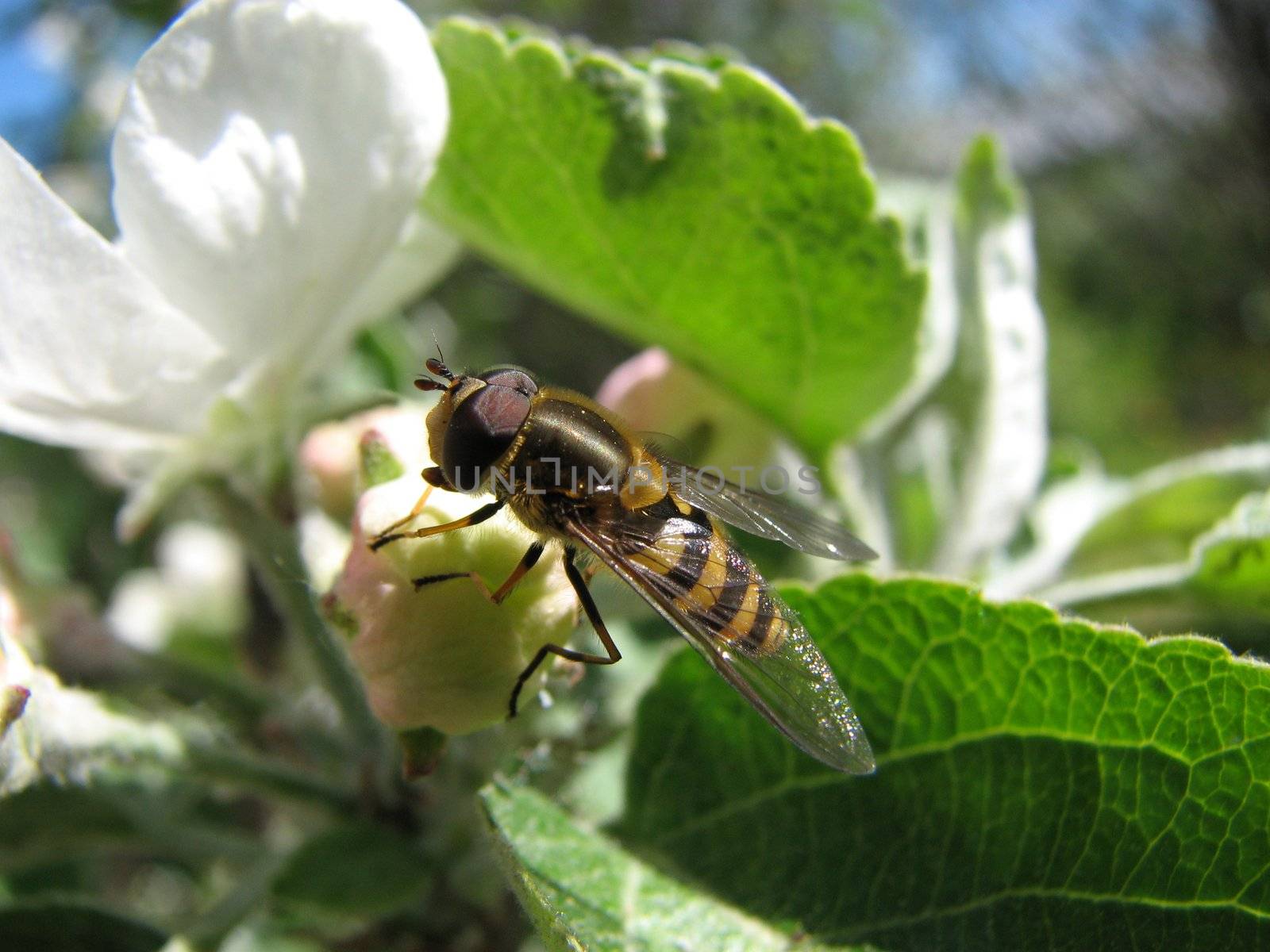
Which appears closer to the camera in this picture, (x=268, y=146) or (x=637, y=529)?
(x=268, y=146)

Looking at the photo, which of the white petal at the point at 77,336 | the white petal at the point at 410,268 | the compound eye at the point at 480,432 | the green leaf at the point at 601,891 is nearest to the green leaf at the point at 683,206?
the white petal at the point at 410,268

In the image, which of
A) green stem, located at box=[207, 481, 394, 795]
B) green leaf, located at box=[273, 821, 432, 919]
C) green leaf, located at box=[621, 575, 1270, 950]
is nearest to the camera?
green leaf, located at box=[621, 575, 1270, 950]

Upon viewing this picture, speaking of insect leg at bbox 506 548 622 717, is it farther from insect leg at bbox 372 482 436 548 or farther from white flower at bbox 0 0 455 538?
white flower at bbox 0 0 455 538

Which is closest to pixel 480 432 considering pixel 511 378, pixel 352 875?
pixel 511 378

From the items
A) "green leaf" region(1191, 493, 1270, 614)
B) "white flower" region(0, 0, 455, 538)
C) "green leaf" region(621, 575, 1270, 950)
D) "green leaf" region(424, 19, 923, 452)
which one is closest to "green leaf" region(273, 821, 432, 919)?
"green leaf" region(621, 575, 1270, 950)

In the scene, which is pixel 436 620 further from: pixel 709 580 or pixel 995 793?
pixel 995 793

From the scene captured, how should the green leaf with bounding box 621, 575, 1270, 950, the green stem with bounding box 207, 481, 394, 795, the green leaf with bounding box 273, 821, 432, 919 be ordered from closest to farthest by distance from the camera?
the green leaf with bounding box 621, 575, 1270, 950 → the green leaf with bounding box 273, 821, 432, 919 → the green stem with bounding box 207, 481, 394, 795
